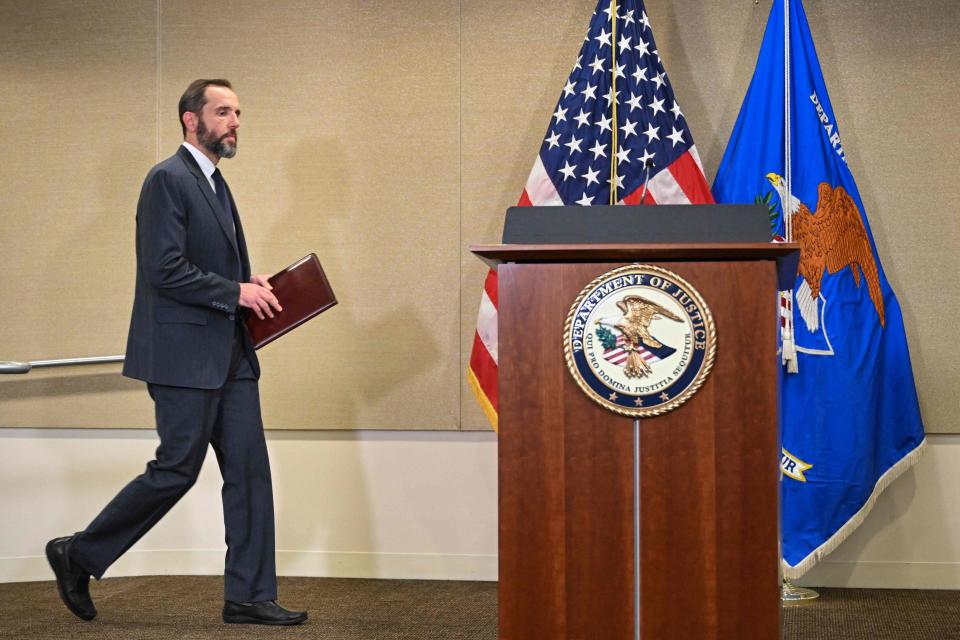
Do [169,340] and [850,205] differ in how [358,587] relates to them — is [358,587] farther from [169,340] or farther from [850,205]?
[850,205]

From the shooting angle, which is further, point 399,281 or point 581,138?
point 399,281

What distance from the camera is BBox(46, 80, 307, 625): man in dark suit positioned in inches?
120

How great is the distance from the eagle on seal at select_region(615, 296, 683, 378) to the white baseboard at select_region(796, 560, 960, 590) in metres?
2.27

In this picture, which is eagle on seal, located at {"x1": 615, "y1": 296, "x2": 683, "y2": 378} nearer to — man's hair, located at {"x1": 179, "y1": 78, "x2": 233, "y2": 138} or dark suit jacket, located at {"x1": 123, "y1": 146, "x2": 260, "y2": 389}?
dark suit jacket, located at {"x1": 123, "y1": 146, "x2": 260, "y2": 389}

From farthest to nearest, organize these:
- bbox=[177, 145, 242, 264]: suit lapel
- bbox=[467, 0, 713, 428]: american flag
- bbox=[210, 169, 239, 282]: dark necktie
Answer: bbox=[467, 0, 713, 428]: american flag, bbox=[210, 169, 239, 282]: dark necktie, bbox=[177, 145, 242, 264]: suit lapel

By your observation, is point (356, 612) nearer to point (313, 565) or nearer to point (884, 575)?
point (313, 565)

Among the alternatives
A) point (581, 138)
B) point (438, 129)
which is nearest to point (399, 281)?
point (438, 129)

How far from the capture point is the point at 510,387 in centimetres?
193

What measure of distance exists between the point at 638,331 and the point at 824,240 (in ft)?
6.34

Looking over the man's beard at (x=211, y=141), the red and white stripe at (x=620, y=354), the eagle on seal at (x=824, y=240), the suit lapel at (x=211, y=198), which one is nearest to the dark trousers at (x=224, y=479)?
the suit lapel at (x=211, y=198)

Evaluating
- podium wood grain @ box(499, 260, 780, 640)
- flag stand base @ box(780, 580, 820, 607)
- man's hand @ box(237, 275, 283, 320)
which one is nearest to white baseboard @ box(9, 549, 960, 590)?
flag stand base @ box(780, 580, 820, 607)

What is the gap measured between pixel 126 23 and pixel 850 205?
2788mm

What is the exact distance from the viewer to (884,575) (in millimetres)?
3787

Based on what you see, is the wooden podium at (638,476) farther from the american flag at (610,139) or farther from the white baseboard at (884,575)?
the white baseboard at (884,575)
